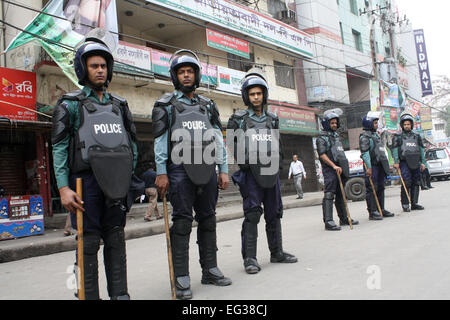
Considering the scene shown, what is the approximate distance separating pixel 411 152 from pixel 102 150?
722cm

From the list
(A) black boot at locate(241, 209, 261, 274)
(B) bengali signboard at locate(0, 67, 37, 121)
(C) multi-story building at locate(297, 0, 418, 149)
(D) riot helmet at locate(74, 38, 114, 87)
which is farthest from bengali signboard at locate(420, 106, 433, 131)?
(D) riot helmet at locate(74, 38, 114, 87)

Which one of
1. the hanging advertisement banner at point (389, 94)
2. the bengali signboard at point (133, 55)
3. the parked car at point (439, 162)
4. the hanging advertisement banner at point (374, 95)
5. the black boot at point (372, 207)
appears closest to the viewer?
the black boot at point (372, 207)

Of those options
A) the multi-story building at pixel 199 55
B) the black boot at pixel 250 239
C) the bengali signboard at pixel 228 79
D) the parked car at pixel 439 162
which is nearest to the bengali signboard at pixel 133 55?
the multi-story building at pixel 199 55

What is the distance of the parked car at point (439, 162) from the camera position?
2097cm

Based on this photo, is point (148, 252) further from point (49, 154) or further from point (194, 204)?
point (49, 154)

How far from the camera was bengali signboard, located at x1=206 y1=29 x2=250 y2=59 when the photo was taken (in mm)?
15172

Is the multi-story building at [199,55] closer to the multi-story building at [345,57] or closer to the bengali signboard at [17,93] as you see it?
the bengali signboard at [17,93]

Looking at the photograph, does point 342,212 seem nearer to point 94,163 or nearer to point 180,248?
point 180,248

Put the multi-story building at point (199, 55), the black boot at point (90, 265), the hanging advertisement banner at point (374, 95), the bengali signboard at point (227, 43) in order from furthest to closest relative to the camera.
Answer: the hanging advertisement banner at point (374, 95)
the bengali signboard at point (227, 43)
the multi-story building at point (199, 55)
the black boot at point (90, 265)

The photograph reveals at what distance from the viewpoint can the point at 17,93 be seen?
9727mm

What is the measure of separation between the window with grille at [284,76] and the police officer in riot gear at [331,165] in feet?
43.2

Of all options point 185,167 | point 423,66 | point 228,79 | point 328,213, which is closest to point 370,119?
point 328,213

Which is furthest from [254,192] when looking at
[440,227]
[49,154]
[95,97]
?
[49,154]
